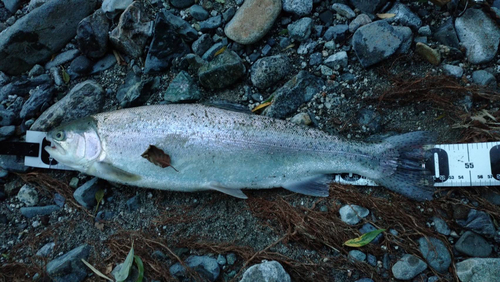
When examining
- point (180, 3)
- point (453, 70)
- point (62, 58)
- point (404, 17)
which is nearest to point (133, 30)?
point (180, 3)

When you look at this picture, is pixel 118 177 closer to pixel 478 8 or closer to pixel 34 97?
pixel 34 97

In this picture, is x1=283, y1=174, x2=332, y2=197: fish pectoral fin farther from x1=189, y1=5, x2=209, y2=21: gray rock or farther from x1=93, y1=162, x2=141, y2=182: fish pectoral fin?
x1=189, y1=5, x2=209, y2=21: gray rock

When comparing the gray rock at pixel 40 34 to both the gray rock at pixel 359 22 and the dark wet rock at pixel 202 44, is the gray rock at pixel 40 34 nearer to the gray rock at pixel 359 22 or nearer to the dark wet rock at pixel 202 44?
the dark wet rock at pixel 202 44

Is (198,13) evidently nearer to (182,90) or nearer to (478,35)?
(182,90)

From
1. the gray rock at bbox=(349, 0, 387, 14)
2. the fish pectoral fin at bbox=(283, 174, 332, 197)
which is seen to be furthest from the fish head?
the gray rock at bbox=(349, 0, 387, 14)

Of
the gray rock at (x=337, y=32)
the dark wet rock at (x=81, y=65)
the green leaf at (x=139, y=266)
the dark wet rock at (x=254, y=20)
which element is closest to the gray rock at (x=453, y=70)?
the gray rock at (x=337, y=32)
